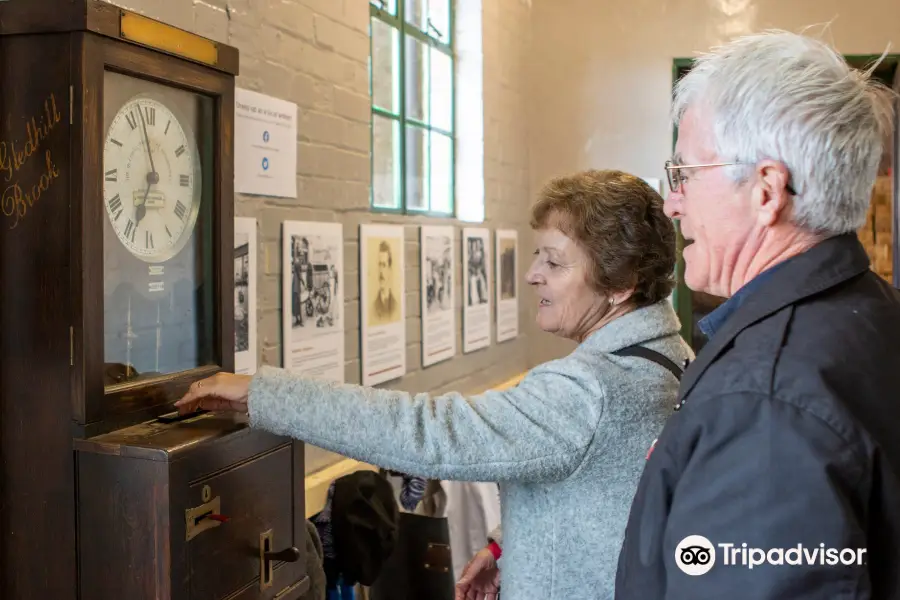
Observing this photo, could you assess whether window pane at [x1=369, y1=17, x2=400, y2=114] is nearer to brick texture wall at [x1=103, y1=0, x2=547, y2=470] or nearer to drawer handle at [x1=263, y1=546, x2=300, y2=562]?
brick texture wall at [x1=103, y1=0, x2=547, y2=470]

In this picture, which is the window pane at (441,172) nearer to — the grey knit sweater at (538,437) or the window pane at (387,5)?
the window pane at (387,5)

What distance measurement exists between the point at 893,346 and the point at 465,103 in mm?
3506

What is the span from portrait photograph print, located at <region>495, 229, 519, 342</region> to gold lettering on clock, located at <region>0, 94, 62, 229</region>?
3255 millimetres

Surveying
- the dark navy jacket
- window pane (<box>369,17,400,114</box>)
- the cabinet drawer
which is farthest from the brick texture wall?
the dark navy jacket

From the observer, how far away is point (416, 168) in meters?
3.83

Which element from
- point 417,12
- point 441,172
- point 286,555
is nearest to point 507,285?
point 441,172

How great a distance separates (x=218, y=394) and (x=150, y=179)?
1.17 ft

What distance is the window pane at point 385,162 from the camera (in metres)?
3.38

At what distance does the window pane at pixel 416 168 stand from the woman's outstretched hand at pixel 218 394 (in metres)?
2.19

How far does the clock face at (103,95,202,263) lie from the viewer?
142cm

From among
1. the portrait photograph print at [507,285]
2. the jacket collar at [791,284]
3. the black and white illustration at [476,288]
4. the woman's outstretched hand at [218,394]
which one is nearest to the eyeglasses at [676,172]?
the jacket collar at [791,284]

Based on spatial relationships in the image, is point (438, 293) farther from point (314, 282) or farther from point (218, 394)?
point (218, 394)

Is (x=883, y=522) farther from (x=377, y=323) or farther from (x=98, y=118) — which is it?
(x=377, y=323)

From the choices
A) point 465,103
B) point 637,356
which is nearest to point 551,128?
point 465,103
